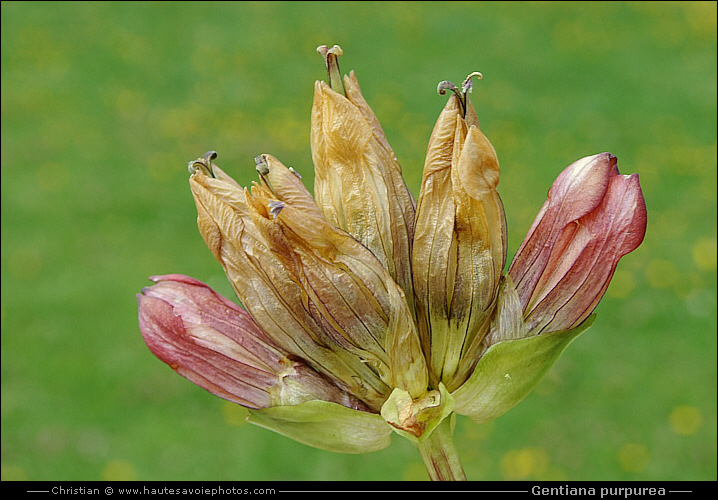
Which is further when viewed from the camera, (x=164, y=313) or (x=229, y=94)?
(x=229, y=94)

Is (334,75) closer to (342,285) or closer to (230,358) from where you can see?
(342,285)

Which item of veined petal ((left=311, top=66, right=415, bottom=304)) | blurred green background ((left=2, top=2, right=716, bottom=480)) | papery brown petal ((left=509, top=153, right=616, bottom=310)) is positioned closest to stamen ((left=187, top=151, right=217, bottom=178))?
veined petal ((left=311, top=66, right=415, bottom=304))

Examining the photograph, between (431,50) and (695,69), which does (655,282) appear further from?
(431,50)

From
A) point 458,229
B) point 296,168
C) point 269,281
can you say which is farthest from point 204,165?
point 296,168

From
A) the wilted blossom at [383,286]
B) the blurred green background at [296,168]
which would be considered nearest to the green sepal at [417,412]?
the wilted blossom at [383,286]

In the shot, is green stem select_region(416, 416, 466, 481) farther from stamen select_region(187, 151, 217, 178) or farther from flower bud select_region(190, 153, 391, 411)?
stamen select_region(187, 151, 217, 178)

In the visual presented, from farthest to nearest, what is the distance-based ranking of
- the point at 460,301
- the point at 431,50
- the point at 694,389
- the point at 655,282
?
1. the point at 431,50
2. the point at 655,282
3. the point at 694,389
4. the point at 460,301
